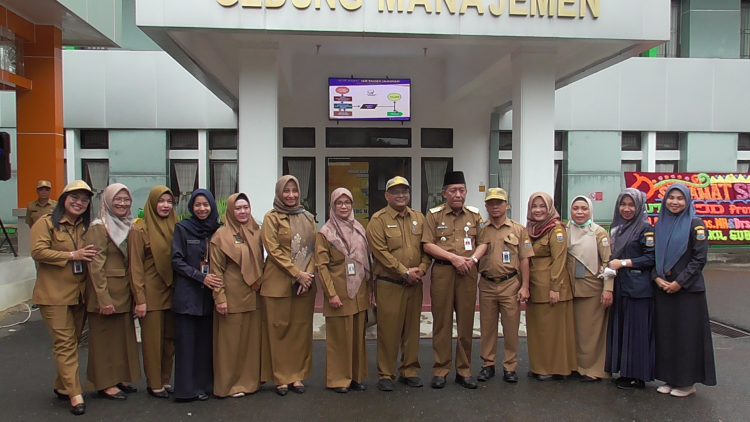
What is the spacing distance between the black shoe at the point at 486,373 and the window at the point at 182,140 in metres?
10.0

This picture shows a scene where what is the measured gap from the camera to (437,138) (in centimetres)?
1297

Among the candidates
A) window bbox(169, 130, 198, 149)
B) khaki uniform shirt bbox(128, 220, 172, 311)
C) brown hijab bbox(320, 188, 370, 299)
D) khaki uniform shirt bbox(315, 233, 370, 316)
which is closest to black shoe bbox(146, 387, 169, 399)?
khaki uniform shirt bbox(128, 220, 172, 311)

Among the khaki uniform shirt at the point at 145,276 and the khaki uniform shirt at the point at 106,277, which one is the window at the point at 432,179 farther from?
the khaki uniform shirt at the point at 106,277

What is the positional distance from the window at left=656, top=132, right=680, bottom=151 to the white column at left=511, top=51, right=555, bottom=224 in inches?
300

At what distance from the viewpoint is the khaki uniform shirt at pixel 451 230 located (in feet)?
16.7

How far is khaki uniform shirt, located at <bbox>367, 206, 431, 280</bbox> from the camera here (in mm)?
4891

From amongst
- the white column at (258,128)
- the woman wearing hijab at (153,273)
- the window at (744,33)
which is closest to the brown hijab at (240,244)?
the woman wearing hijab at (153,273)

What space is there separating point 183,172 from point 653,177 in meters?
10.7

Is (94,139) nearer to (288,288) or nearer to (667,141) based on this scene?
(288,288)

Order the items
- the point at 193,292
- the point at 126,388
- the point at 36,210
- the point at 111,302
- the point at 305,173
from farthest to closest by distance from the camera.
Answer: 1. the point at 305,173
2. the point at 36,210
3. the point at 126,388
4. the point at 193,292
5. the point at 111,302

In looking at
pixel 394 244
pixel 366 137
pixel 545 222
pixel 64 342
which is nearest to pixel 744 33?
pixel 366 137

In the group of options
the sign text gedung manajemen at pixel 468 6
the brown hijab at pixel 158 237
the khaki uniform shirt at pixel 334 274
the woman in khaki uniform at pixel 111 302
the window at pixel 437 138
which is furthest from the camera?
the window at pixel 437 138

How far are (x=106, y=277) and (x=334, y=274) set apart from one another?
182 centimetres

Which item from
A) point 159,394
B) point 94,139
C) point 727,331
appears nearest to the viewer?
point 159,394
